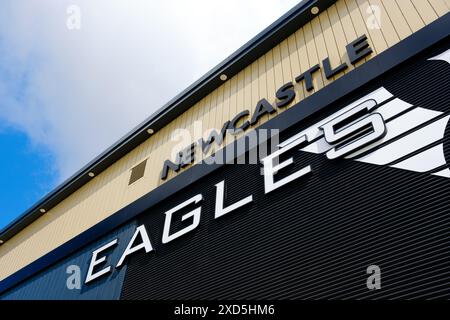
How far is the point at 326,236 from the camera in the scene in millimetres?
5023

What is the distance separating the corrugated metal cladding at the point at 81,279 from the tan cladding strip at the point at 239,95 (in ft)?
3.36

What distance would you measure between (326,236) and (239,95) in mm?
4762

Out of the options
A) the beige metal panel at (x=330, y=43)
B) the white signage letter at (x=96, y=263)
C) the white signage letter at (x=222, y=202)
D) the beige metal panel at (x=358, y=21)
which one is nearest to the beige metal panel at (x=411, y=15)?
the beige metal panel at (x=358, y=21)

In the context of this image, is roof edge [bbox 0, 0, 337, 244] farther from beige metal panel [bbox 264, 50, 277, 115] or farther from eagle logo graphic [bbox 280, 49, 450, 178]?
eagle logo graphic [bbox 280, 49, 450, 178]

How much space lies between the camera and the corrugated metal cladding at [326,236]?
4191 mm

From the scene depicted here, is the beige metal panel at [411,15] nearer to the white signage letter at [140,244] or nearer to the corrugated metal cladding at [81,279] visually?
the white signage letter at [140,244]

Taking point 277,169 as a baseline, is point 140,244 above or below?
below

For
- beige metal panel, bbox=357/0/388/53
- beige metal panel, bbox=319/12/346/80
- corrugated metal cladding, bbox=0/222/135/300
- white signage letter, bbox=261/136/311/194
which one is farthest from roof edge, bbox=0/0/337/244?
white signage letter, bbox=261/136/311/194

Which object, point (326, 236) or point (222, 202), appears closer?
point (326, 236)

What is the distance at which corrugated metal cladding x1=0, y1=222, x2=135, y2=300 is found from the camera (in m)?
7.77

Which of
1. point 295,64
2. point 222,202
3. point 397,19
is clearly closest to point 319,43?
point 295,64

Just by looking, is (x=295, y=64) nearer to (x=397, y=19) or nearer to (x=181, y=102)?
(x=397, y=19)

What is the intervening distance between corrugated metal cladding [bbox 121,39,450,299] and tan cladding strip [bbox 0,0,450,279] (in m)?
1.10

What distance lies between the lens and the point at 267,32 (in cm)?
907
